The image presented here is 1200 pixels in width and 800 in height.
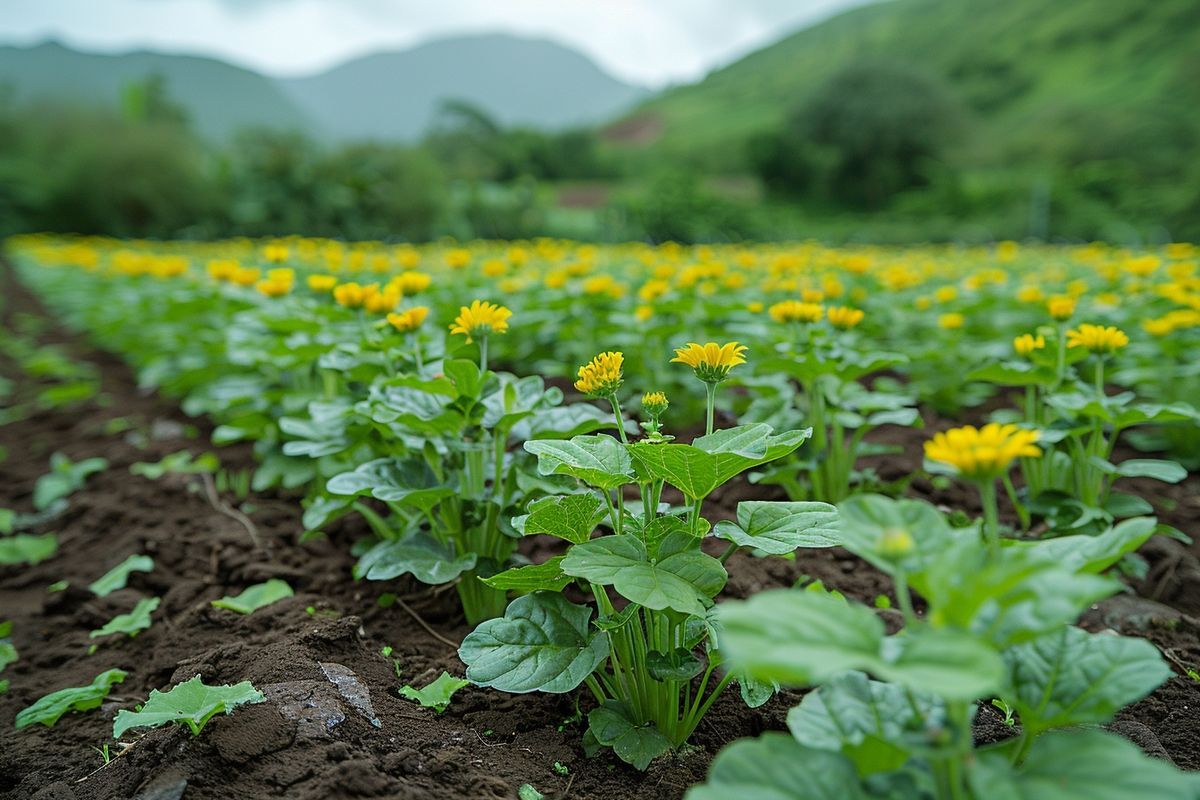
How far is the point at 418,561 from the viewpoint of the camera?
1.67 m

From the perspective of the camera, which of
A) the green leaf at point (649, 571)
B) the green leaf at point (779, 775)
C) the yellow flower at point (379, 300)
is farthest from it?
the yellow flower at point (379, 300)

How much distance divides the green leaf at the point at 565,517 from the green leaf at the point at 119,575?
1436 mm

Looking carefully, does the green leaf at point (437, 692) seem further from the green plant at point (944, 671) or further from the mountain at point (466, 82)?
the mountain at point (466, 82)

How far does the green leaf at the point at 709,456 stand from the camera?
3.68 ft

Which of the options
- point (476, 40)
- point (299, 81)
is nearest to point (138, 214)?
point (299, 81)

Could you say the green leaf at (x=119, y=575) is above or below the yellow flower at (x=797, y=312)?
below

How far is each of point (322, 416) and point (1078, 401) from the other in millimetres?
1787

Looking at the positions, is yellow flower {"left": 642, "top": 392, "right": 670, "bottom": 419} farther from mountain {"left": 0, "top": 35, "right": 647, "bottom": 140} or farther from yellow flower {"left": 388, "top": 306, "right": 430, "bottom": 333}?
mountain {"left": 0, "top": 35, "right": 647, "bottom": 140}

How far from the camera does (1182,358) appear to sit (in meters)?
3.02

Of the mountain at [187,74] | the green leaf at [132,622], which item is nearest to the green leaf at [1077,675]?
the green leaf at [132,622]

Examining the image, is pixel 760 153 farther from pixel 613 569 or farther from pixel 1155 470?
pixel 613 569

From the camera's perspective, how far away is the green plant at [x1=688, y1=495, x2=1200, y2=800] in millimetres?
729

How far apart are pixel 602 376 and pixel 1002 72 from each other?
42.8m

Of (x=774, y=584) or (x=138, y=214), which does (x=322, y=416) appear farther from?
(x=138, y=214)
